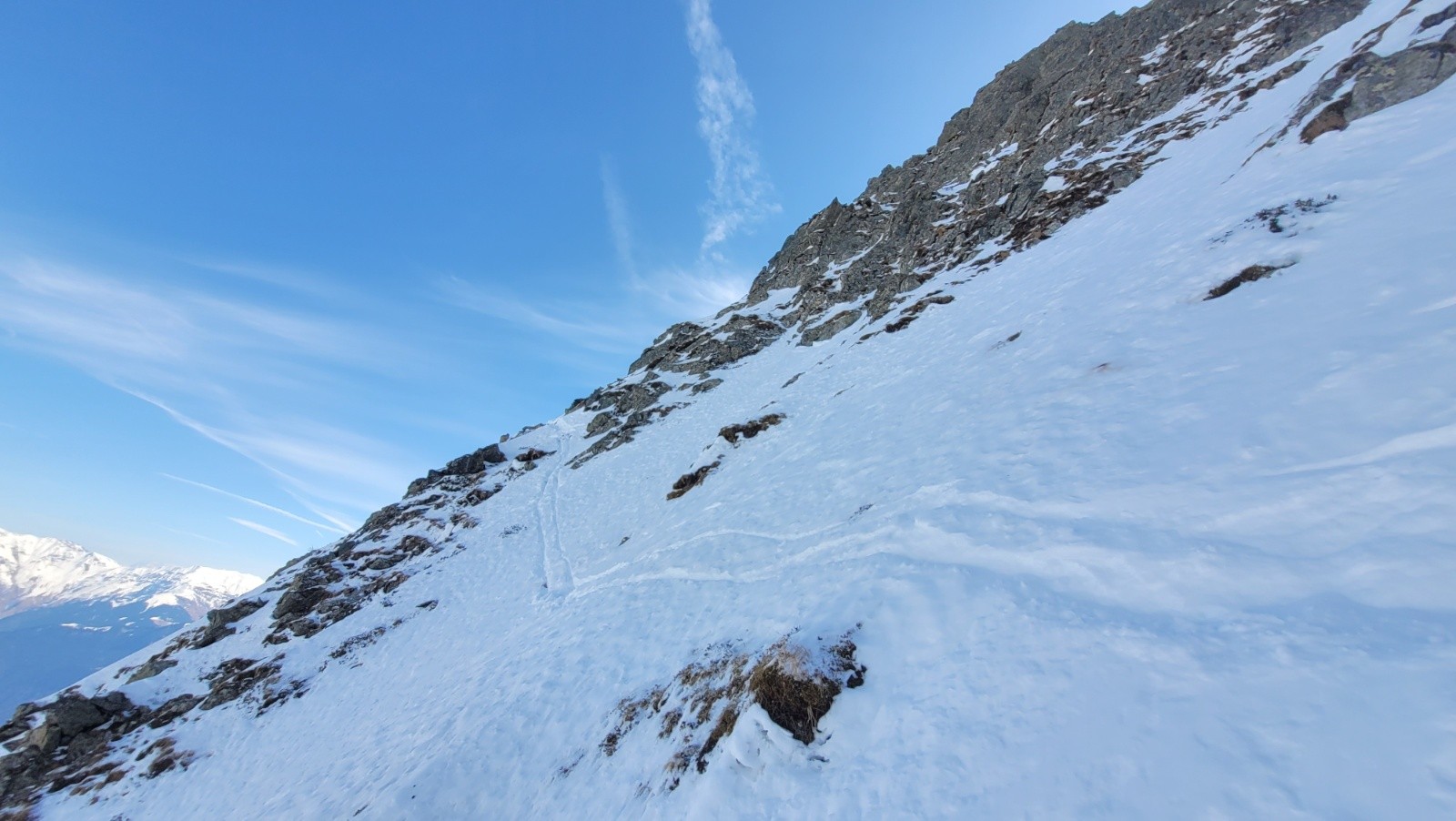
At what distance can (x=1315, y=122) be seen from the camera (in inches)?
626

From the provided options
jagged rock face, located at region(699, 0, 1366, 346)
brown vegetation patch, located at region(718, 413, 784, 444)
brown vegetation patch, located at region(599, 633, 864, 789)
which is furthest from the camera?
jagged rock face, located at region(699, 0, 1366, 346)

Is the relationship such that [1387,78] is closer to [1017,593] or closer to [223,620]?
[1017,593]

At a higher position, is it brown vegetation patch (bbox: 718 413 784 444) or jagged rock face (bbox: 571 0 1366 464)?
jagged rock face (bbox: 571 0 1366 464)

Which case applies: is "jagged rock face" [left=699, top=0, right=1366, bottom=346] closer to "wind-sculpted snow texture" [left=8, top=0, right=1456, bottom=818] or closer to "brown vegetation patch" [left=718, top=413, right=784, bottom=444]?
"wind-sculpted snow texture" [left=8, top=0, right=1456, bottom=818]

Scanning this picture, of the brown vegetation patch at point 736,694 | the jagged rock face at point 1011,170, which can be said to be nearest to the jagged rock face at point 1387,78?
the jagged rock face at point 1011,170

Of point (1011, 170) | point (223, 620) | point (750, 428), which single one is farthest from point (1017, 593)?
point (1011, 170)

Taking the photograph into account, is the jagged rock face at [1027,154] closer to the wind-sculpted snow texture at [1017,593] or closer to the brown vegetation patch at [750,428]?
the wind-sculpted snow texture at [1017,593]

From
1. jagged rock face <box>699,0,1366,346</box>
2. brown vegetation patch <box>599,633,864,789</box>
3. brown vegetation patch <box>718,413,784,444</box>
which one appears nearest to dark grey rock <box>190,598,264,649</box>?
brown vegetation patch <box>718,413,784,444</box>

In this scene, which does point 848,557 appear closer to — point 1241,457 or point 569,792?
point 1241,457

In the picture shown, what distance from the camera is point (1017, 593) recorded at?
642 centimetres

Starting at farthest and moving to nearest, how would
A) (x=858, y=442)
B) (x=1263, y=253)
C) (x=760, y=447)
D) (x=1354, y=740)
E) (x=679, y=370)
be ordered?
(x=679, y=370), (x=760, y=447), (x=858, y=442), (x=1263, y=253), (x=1354, y=740)

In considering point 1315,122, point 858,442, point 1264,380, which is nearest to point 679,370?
point 858,442

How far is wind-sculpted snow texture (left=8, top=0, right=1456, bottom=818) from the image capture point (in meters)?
4.25

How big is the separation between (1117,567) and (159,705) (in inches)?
1472
